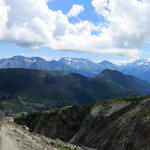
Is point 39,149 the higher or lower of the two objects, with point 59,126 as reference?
higher

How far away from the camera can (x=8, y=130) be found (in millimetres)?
37531

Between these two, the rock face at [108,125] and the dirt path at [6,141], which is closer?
the dirt path at [6,141]

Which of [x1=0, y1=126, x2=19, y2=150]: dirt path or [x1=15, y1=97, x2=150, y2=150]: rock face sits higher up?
[x1=0, y1=126, x2=19, y2=150]: dirt path

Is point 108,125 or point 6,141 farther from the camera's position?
point 108,125

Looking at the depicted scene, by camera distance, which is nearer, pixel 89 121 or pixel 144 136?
pixel 144 136

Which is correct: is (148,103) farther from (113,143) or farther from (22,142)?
(22,142)

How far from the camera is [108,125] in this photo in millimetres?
76750

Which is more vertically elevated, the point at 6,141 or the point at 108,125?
the point at 6,141

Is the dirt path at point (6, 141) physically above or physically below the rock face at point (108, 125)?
above

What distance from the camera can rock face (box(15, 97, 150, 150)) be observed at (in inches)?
1902

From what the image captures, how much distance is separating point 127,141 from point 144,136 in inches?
254

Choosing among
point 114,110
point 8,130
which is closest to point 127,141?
point 8,130

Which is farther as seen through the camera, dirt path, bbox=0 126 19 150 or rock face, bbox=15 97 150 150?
rock face, bbox=15 97 150 150

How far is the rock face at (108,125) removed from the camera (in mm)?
48312
